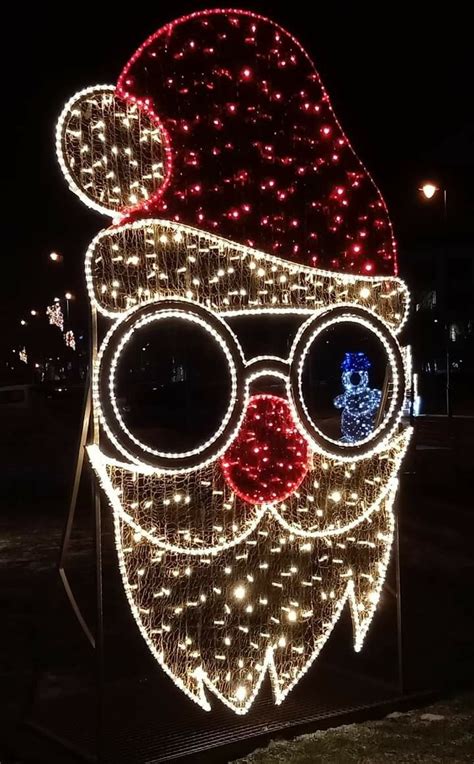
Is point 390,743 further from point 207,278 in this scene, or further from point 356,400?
point 356,400

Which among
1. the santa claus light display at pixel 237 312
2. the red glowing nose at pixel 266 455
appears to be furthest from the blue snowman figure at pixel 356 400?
the red glowing nose at pixel 266 455

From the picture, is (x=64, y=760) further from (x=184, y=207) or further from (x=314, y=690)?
(x=184, y=207)

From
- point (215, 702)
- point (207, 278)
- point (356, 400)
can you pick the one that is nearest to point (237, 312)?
point (207, 278)

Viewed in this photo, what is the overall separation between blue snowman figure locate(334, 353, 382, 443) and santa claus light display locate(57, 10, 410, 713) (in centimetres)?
951

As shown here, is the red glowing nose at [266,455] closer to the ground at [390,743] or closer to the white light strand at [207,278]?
the white light strand at [207,278]

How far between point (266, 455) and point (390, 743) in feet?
5.35

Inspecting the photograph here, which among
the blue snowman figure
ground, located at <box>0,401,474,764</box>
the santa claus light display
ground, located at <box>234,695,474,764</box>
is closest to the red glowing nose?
the santa claus light display

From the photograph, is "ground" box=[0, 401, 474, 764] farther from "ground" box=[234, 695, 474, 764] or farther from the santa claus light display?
the santa claus light display

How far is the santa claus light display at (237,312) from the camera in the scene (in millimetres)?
4145

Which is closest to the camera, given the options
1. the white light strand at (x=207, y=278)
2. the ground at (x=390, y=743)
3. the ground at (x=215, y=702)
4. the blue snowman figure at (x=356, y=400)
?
the white light strand at (x=207, y=278)

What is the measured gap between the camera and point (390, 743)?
4.55m

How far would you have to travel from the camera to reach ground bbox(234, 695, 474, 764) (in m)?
4.35

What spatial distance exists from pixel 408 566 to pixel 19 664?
426 centimetres

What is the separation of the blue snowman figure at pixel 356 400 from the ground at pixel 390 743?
31.8ft
